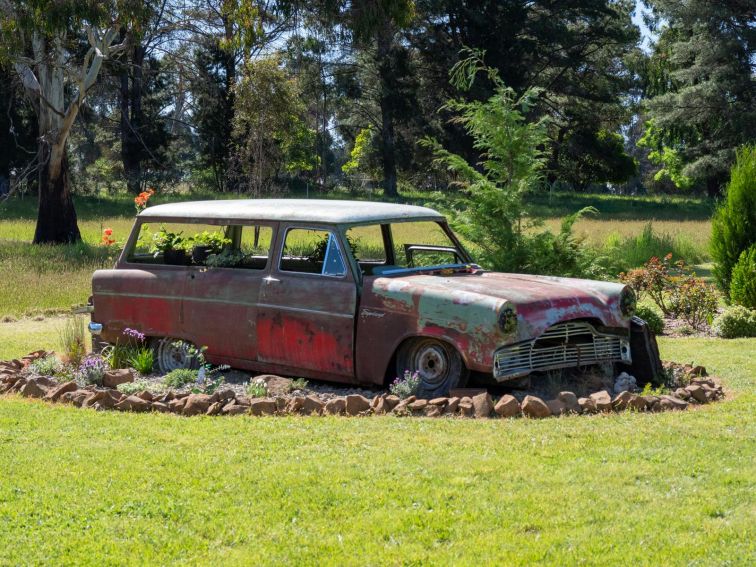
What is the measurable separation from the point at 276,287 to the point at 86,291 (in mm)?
9499

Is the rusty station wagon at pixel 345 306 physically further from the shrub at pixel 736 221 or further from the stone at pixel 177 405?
the shrub at pixel 736 221

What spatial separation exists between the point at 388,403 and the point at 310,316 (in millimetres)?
1208

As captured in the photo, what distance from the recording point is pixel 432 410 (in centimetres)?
734

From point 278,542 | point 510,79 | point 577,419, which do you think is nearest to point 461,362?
point 577,419

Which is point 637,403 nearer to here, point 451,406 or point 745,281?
point 451,406

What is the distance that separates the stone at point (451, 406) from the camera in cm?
733

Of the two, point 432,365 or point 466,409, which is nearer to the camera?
point 466,409

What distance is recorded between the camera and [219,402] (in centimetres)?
775

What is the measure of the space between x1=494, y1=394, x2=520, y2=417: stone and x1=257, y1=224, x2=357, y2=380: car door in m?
1.46

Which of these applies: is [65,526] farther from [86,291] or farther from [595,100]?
[595,100]

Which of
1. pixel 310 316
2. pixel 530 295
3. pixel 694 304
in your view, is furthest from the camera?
pixel 694 304

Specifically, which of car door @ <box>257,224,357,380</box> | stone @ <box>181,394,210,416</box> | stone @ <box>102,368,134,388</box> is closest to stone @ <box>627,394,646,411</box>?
car door @ <box>257,224,357,380</box>

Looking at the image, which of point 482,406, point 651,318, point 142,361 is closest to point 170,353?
point 142,361

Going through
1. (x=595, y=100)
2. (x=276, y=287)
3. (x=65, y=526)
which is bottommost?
(x=65, y=526)
